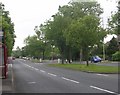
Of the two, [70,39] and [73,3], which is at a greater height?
[73,3]

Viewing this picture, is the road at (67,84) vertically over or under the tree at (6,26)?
under

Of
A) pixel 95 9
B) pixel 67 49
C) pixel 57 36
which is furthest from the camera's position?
pixel 95 9

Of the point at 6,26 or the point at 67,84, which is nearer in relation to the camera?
the point at 67,84

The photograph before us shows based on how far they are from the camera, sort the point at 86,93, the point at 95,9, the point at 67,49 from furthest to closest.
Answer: the point at 95,9, the point at 67,49, the point at 86,93

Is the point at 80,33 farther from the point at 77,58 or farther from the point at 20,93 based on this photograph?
the point at 77,58

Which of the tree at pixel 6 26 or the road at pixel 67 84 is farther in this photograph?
the tree at pixel 6 26

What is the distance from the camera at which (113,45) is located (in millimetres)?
100312

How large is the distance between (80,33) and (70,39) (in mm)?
3189

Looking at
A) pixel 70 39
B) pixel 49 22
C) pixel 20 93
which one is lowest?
pixel 20 93

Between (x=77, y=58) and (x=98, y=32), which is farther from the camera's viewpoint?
(x=77, y=58)

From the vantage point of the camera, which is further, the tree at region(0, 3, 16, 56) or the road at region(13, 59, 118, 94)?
the tree at region(0, 3, 16, 56)

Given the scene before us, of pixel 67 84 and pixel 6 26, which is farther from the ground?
pixel 6 26

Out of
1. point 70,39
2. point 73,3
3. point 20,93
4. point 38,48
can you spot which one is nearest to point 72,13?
point 73,3

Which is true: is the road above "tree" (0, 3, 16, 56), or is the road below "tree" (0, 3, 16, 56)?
below
